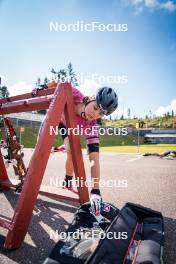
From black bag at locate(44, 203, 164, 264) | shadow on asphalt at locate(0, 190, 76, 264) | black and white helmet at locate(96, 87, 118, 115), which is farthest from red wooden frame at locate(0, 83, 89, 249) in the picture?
black bag at locate(44, 203, 164, 264)

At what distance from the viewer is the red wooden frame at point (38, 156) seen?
2.57 metres

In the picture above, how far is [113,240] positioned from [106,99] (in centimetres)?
176

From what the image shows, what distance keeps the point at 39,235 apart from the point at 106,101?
1880 millimetres

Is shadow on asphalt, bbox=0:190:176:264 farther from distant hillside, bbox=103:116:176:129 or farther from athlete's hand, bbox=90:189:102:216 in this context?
distant hillside, bbox=103:116:176:129

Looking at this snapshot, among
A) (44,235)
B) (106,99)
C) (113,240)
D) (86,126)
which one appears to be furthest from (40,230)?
(106,99)

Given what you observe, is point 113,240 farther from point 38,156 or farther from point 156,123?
point 156,123

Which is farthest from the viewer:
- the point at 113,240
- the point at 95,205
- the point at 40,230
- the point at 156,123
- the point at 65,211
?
the point at 156,123

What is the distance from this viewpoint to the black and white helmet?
3.22 m

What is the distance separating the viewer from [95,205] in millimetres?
2826

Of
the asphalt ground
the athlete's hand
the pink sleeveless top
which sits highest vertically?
the pink sleeveless top

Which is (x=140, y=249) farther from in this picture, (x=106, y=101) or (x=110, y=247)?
(x=106, y=101)

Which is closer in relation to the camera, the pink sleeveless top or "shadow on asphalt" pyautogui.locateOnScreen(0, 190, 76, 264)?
"shadow on asphalt" pyautogui.locateOnScreen(0, 190, 76, 264)

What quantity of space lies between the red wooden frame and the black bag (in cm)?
54

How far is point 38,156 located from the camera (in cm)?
277
